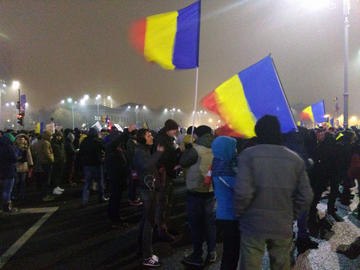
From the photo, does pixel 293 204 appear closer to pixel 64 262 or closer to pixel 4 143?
pixel 64 262

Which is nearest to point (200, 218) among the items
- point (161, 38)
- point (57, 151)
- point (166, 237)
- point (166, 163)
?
point (166, 163)

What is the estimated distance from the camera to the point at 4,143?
686 centimetres

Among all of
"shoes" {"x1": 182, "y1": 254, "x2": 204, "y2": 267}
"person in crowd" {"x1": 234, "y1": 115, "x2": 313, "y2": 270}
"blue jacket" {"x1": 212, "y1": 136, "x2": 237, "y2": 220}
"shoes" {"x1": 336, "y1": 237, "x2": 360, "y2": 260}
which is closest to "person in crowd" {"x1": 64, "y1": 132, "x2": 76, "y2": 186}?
"shoes" {"x1": 182, "y1": 254, "x2": 204, "y2": 267}

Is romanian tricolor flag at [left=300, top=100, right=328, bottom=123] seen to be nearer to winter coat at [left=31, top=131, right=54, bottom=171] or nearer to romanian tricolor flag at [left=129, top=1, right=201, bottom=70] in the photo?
romanian tricolor flag at [left=129, top=1, right=201, bottom=70]

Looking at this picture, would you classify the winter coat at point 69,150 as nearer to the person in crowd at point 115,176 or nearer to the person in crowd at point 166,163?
the person in crowd at point 115,176

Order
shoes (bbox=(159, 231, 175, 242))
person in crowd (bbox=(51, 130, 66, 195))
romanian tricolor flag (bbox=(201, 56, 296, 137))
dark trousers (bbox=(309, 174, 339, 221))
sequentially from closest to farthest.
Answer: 1. romanian tricolor flag (bbox=(201, 56, 296, 137))
2. shoes (bbox=(159, 231, 175, 242))
3. dark trousers (bbox=(309, 174, 339, 221))
4. person in crowd (bbox=(51, 130, 66, 195))

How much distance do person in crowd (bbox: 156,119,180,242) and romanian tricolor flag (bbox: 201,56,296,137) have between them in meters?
0.78

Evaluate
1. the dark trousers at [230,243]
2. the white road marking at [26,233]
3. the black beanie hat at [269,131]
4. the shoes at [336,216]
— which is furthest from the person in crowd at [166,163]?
the shoes at [336,216]

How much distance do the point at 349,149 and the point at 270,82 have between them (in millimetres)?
4144

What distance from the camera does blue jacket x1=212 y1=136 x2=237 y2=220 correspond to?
3.36m

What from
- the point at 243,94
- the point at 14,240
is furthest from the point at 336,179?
the point at 14,240

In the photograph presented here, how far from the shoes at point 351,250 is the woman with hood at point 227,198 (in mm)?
2323

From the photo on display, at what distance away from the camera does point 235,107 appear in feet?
14.0

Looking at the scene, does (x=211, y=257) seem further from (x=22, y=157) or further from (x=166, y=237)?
(x=22, y=157)
